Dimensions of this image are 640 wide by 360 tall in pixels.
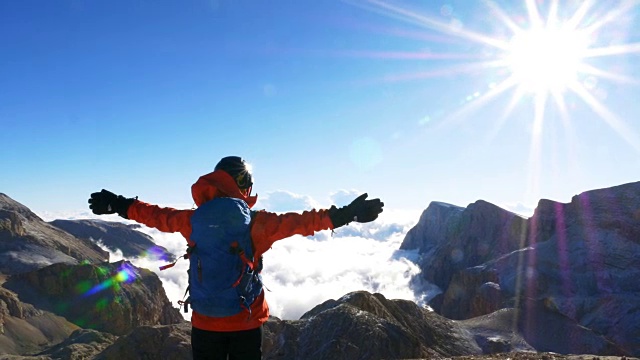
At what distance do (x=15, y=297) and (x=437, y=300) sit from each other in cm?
8216

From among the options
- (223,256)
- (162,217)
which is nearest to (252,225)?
(223,256)

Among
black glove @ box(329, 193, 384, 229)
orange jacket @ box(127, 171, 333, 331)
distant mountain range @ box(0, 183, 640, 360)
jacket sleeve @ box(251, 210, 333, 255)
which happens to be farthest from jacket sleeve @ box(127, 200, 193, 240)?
distant mountain range @ box(0, 183, 640, 360)

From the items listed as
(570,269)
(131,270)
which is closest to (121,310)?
(131,270)

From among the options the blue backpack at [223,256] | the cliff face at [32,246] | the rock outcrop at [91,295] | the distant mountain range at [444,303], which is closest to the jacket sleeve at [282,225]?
the blue backpack at [223,256]

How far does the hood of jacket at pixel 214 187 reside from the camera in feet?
15.9

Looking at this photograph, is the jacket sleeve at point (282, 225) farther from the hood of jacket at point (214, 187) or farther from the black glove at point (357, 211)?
the hood of jacket at point (214, 187)

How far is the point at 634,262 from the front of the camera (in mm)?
62812

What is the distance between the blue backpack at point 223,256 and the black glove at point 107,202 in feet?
4.91

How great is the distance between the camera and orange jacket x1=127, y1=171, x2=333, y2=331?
15.1 ft

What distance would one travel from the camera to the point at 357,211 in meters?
4.88

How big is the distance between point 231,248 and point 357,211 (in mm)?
1425

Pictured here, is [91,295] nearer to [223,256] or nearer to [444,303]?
[444,303]

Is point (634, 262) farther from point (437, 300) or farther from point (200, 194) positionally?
point (200, 194)

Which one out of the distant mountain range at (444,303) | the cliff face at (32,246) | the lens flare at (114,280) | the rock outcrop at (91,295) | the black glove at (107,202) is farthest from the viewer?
the cliff face at (32,246)
